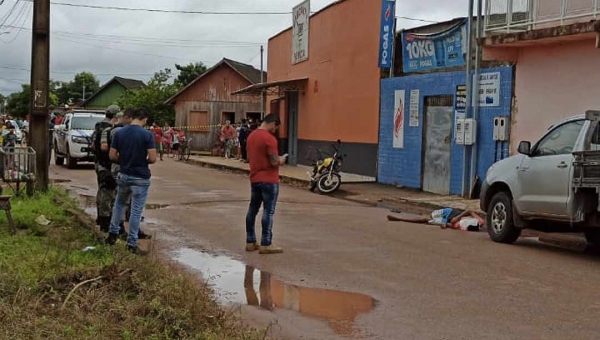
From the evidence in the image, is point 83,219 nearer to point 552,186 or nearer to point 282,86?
point 552,186

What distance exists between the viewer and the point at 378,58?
20.9 meters

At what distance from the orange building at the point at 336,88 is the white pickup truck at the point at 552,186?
1018cm

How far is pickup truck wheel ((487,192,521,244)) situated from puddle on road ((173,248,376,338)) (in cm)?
425

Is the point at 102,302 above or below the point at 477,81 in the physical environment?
below

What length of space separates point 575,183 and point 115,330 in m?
6.58

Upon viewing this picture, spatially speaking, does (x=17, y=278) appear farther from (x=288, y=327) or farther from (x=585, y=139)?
(x=585, y=139)

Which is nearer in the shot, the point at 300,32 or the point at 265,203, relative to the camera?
the point at 265,203

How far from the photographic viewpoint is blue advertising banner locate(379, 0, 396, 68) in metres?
20.3

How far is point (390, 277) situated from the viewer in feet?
27.3

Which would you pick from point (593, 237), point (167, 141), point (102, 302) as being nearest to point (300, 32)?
point (167, 141)

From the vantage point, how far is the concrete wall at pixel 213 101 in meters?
40.2

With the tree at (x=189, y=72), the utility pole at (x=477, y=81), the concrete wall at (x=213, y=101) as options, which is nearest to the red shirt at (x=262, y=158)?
the utility pole at (x=477, y=81)

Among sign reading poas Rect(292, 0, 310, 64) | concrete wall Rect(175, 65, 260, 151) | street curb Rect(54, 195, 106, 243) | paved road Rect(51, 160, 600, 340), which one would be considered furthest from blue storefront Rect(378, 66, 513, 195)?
concrete wall Rect(175, 65, 260, 151)

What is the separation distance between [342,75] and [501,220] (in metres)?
13.1
